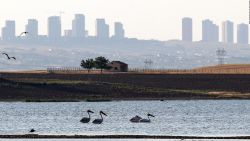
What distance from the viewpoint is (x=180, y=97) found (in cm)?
15500

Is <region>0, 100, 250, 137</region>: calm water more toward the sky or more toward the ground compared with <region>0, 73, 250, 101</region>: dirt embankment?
more toward the ground

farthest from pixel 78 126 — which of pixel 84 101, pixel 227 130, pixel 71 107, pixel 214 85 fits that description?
pixel 214 85

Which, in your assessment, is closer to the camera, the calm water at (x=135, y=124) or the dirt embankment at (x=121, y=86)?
the calm water at (x=135, y=124)

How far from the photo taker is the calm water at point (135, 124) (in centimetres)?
7925

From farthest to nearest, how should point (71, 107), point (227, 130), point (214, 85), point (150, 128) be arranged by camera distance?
point (214, 85) → point (71, 107) → point (150, 128) → point (227, 130)

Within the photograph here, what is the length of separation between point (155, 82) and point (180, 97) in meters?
15.2

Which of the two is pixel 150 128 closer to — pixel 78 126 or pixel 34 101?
pixel 78 126

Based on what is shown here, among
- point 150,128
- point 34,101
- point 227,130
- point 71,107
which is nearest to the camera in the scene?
point 227,130

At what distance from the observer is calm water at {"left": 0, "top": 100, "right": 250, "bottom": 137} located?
260 ft

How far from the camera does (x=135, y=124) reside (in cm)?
8981

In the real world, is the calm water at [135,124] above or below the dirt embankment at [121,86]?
below

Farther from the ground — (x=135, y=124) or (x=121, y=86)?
(x=121, y=86)

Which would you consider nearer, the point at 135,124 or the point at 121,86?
the point at 135,124

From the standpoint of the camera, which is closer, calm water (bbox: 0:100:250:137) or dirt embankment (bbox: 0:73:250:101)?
calm water (bbox: 0:100:250:137)
